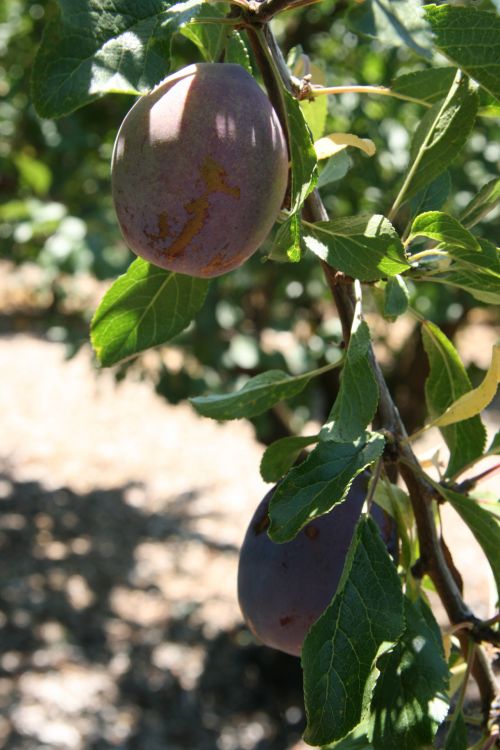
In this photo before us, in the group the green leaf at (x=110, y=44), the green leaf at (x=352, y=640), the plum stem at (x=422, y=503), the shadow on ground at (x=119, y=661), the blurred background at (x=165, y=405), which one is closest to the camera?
the green leaf at (x=110, y=44)

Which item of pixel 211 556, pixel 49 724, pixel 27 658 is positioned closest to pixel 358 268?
pixel 49 724

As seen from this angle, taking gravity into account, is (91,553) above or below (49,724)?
below

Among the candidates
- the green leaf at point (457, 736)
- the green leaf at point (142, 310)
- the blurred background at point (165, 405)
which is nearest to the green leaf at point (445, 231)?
the green leaf at point (142, 310)

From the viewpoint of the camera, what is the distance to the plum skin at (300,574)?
83 centimetres

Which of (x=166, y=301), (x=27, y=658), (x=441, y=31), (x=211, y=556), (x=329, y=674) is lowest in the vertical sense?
(x=211, y=556)

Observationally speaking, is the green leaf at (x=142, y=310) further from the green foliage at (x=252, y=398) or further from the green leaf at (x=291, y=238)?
the green leaf at (x=291, y=238)

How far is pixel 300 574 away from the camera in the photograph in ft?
2.75

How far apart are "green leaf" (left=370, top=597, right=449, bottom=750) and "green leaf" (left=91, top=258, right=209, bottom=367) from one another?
1.13ft

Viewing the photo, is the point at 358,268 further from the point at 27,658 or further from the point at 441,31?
Result: the point at 27,658

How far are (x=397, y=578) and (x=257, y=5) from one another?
447 mm

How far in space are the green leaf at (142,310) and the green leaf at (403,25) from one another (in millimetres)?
303

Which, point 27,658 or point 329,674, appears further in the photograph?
point 27,658

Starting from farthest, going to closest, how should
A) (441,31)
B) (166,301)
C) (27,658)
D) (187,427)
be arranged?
(187,427)
(27,658)
(166,301)
(441,31)

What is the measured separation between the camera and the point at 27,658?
3.20 meters
